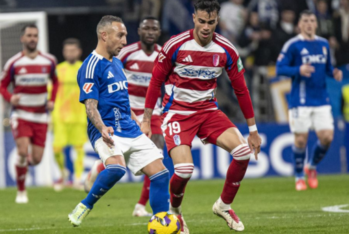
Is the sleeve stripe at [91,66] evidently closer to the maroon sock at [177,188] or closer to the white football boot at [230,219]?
the maroon sock at [177,188]

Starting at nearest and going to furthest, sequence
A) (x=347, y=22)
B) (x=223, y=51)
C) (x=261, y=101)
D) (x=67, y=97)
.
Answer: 1. (x=223, y=51)
2. (x=67, y=97)
3. (x=261, y=101)
4. (x=347, y=22)

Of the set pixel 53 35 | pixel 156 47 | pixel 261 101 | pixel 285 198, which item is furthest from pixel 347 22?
pixel 156 47

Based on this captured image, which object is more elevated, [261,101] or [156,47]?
[156,47]

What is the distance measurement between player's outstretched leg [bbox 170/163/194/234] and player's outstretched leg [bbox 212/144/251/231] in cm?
40

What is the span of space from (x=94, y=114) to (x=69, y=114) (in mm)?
8188

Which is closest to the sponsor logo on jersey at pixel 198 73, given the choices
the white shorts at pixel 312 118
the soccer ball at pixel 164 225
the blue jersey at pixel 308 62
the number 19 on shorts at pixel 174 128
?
the number 19 on shorts at pixel 174 128

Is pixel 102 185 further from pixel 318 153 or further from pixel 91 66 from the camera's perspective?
pixel 318 153

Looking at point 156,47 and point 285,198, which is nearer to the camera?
A: point 156,47

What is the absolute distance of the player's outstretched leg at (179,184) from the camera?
25.6 ft

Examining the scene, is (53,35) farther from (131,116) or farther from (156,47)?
(131,116)

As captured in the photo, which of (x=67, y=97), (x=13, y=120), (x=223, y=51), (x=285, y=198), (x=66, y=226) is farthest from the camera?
(x=67, y=97)

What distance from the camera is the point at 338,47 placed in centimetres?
1775

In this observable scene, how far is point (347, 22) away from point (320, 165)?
12.8 ft

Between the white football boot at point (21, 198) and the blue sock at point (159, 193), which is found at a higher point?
the blue sock at point (159, 193)
